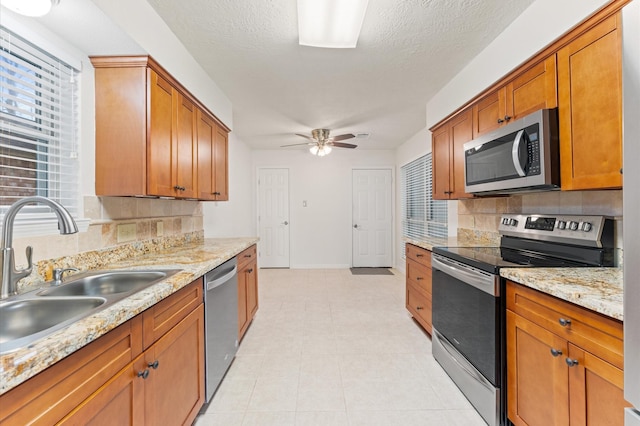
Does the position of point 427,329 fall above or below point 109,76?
below

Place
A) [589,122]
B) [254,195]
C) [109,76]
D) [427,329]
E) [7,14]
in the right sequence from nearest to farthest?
[7,14] < [589,122] < [109,76] < [427,329] < [254,195]

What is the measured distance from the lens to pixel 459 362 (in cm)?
192

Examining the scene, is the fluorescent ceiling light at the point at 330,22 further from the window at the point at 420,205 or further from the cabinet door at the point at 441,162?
the window at the point at 420,205

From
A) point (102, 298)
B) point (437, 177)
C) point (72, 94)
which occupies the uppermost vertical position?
point (72, 94)

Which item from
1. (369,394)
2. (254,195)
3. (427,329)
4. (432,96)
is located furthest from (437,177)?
(254,195)

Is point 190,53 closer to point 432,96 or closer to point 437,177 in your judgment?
point 432,96

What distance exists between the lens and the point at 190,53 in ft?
7.25

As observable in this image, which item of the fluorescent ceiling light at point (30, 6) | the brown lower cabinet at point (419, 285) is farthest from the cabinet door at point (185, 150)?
the brown lower cabinet at point (419, 285)

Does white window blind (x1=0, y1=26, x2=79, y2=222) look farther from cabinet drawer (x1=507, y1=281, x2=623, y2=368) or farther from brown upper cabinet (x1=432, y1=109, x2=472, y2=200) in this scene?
brown upper cabinet (x1=432, y1=109, x2=472, y2=200)

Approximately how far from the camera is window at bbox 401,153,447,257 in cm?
416

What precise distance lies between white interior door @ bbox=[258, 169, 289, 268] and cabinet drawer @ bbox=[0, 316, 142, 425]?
4.70 m

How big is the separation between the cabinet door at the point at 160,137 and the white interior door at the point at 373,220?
4.21 meters

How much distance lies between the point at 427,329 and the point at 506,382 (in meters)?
1.12

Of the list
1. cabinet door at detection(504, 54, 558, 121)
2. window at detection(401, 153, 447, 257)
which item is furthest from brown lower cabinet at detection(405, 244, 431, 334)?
cabinet door at detection(504, 54, 558, 121)
